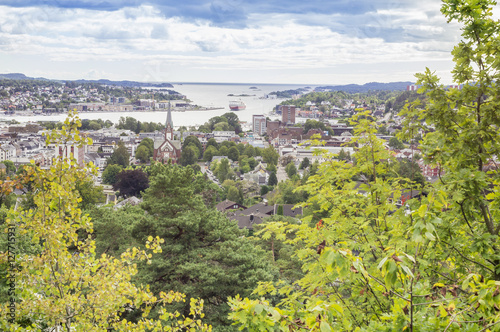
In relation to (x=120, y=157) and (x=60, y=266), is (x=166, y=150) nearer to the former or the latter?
(x=120, y=157)

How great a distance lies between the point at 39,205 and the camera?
12.7 feet

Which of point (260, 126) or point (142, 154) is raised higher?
point (260, 126)

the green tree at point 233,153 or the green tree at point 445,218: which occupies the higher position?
the green tree at point 445,218

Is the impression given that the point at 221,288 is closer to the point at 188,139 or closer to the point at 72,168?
the point at 72,168

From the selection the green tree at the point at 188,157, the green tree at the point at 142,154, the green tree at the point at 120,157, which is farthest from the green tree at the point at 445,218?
the green tree at the point at 142,154

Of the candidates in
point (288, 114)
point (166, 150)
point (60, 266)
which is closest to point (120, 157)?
point (166, 150)

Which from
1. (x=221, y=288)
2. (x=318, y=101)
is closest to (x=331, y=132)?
(x=318, y=101)

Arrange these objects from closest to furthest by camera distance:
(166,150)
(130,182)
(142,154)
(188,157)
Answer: (130,182) → (188,157) → (166,150) → (142,154)

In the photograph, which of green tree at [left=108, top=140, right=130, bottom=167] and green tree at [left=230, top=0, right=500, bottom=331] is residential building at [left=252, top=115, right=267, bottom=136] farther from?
green tree at [left=230, top=0, right=500, bottom=331]

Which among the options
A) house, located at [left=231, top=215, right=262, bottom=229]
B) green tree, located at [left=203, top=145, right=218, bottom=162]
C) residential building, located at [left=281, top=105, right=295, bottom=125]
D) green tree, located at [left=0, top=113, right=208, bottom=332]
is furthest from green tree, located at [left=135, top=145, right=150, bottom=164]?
residential building, located at [left=281, top=105, right=295, bottom=125]

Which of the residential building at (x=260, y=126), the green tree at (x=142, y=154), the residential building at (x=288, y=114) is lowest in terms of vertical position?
the green tree at (x=142, y=154)

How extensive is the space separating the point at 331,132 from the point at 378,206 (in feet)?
356

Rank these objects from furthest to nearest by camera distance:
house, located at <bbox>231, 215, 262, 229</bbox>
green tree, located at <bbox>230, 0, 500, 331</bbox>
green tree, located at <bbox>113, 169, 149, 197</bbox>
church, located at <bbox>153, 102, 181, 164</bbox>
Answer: church, located at <bbox>153, 102, 181, 164</bbox>, green tree, located at <bbox>113, 169, 149, 197</bbox>, house, located at <bbox>231, 215, 262, 229</bbox>, green tree, located at <bbox>230, 0, 500, 331</bbox>

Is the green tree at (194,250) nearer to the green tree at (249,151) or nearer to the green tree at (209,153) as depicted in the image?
the green tree at (249,151)
